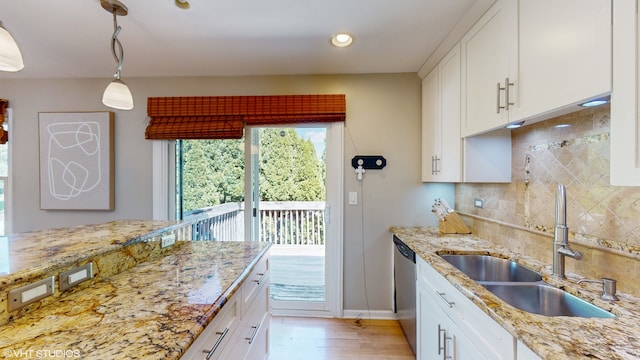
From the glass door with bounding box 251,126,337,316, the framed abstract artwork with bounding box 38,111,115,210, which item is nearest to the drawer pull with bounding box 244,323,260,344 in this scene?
the glass door with bounding box 251,126,337,316

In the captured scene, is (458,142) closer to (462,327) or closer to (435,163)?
(435,163)

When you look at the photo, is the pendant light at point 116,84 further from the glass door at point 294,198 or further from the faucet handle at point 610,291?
the faucet handle at point 610,291

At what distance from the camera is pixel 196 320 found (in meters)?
0.81

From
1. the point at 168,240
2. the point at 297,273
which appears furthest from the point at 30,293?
the point at 297,273

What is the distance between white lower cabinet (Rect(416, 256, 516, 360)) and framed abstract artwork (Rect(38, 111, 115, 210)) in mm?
2992

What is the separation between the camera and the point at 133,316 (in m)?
0.82

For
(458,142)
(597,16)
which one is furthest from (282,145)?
(597,16)

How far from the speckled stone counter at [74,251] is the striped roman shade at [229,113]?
1.11 meters

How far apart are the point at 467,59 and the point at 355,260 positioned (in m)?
1.90

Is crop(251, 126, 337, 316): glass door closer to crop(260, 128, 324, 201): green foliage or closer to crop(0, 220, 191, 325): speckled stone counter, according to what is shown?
crop(260, 128, 324, 201): green foliage

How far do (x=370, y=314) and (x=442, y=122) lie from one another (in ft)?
6.21

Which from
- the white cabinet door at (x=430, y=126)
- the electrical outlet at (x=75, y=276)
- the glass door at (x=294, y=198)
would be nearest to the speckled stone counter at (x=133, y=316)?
the electrical outlet at (x=75, y=276)

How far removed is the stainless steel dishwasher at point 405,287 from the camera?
1854mm

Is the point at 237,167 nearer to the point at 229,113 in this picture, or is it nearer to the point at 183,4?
the point at 229,113
